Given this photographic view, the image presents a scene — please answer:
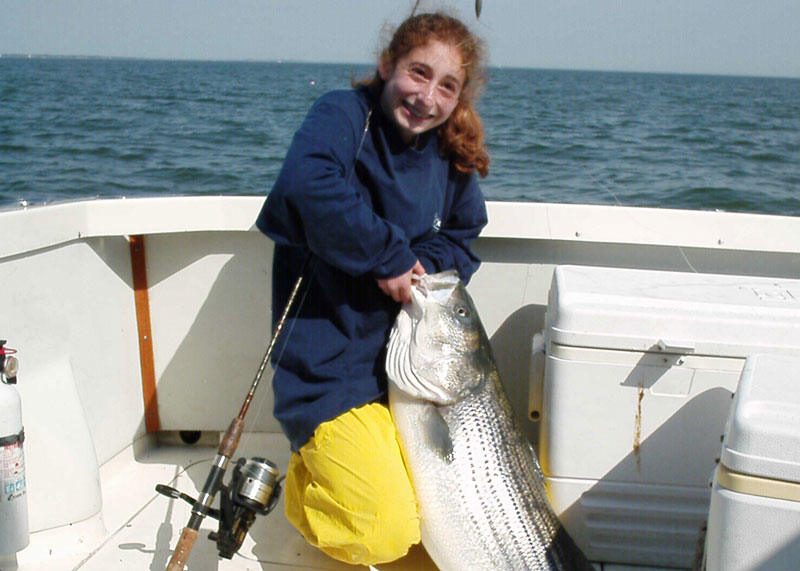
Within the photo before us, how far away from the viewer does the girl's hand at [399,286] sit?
94.1 inches

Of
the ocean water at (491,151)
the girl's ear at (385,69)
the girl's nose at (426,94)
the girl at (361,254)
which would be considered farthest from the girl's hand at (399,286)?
the ocean water at (491,151)

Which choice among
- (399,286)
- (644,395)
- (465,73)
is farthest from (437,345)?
(465,73)

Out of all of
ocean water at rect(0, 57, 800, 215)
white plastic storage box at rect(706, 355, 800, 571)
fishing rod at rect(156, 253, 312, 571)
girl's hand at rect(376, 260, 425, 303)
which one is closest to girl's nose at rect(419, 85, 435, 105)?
ocean water at rect(0, 57, 800, 215)

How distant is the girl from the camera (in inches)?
90.0

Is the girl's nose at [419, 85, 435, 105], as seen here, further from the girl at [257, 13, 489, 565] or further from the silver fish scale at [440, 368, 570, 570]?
the silver fish scale at [440, 368, 570, 570]

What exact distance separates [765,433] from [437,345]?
39.0 inches

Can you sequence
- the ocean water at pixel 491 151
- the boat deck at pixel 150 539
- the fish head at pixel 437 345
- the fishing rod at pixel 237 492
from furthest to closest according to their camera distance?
the ocean water at pixel 491 151 → the boat deck at pixel 150 539 → the fish head at pixel 437 345 → the fishing rod at pixel 237 492

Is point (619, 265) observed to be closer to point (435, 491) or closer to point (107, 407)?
point (435, 491)

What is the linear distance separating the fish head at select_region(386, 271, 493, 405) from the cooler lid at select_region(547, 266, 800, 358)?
10.1 inches

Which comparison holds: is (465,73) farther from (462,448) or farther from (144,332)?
(144,332)

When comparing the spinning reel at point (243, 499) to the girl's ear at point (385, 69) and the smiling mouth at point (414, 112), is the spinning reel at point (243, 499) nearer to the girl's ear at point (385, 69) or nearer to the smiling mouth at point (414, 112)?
the smiling mouth at point (414, 112)

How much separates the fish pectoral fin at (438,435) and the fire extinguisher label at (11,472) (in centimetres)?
115

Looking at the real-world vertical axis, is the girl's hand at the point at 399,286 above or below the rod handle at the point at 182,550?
above

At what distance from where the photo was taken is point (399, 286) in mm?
2400
